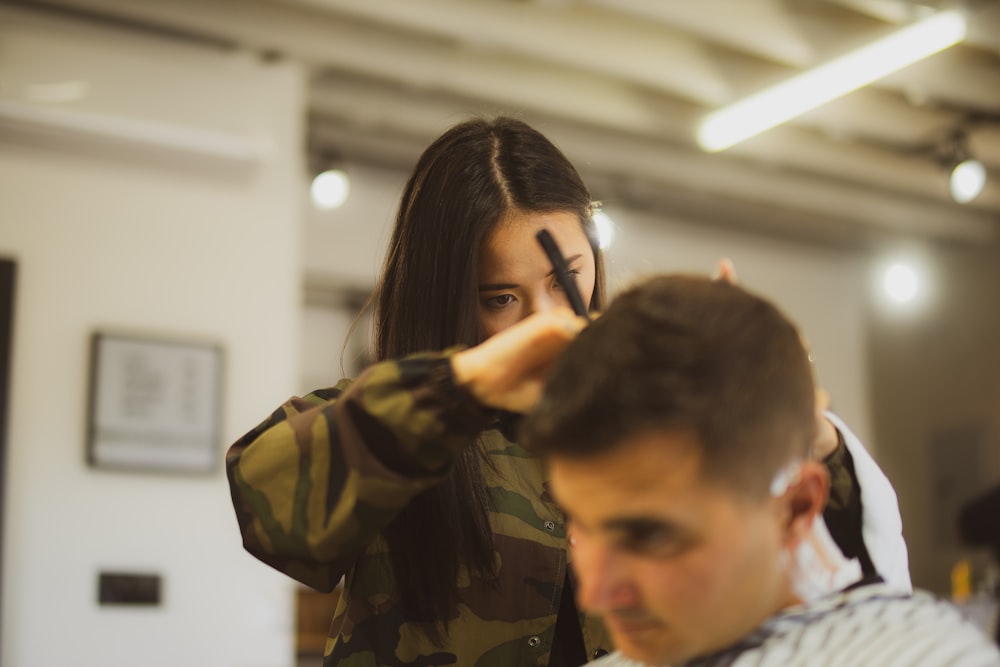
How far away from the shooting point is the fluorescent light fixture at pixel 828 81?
401cm

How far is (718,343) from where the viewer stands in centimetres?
85

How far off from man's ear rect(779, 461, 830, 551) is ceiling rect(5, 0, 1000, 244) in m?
3.31

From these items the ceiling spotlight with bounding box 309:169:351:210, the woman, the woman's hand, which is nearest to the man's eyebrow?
the woman's hand

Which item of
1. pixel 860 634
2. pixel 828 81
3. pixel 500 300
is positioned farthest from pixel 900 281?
pixel 860 634

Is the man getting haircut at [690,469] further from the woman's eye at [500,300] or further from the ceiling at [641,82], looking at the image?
the ceiling at [641,82]

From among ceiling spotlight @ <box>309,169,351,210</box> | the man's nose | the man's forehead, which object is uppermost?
ceiling spotlight @ <box>309,169,351,210</box>

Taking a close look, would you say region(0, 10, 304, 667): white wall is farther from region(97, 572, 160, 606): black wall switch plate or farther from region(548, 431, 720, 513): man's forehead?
region(548, 431, 720, 513): man's forehead

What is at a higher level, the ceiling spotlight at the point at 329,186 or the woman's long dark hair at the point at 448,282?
the ceiling spotlight at the point at 329,186

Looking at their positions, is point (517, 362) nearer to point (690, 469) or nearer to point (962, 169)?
point (690, 469)

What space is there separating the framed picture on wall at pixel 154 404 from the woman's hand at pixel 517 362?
3065 mm

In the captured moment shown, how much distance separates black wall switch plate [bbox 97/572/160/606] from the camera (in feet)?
11.9

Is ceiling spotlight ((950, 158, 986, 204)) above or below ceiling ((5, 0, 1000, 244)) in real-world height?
below

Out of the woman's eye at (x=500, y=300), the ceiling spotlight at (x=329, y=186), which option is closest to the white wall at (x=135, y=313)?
the ceiling spotlight at (x=329, y=186)

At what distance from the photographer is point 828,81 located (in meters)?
4.39
